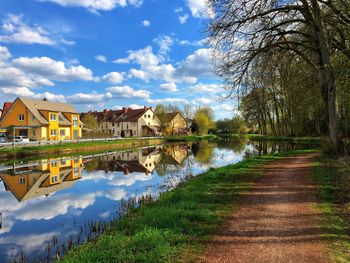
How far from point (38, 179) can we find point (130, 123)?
206ft

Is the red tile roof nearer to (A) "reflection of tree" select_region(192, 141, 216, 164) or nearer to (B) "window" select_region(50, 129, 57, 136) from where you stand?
(B) "window" select_region(50, 129, 57, 136)

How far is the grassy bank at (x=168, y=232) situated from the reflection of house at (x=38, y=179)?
337 inches

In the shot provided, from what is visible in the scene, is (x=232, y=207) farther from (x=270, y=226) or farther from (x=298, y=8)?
(x=298, y=8)

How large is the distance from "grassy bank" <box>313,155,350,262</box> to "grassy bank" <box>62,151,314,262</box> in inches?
90.7

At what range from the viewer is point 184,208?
8531mm

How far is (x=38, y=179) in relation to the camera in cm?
1989

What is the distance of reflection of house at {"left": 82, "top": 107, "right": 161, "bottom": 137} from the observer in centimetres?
8146

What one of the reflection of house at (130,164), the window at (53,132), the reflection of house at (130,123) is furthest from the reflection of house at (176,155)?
the reflection of house at (130,123)

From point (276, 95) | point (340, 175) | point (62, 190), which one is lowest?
point (62, 190)

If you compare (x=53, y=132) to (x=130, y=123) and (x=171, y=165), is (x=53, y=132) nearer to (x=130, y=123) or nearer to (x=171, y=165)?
(x=171, y=165)

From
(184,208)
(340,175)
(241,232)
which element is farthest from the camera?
(340,175)

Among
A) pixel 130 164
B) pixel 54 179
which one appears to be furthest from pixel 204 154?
pixel 54 179

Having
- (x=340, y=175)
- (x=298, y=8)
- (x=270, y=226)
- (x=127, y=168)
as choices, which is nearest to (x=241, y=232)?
(x=270, y=226)

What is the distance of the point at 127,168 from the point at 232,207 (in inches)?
702
